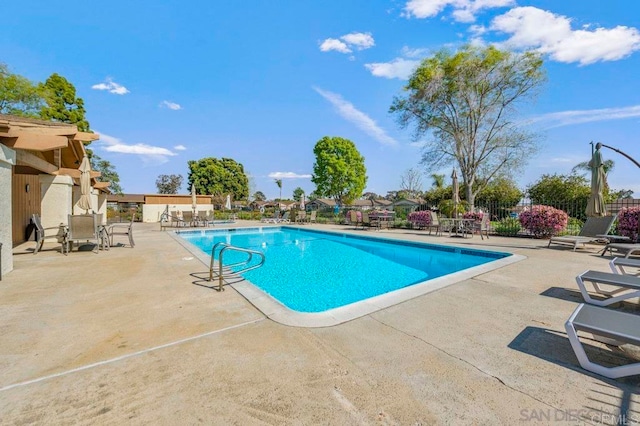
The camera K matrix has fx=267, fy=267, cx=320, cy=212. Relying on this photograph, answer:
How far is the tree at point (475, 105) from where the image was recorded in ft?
56.3

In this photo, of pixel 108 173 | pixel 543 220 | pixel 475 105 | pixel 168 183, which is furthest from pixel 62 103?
pixel 168 183

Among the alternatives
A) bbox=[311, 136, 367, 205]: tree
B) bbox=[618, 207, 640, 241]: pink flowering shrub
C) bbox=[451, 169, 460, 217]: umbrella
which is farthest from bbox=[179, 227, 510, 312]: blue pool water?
bbox=[311, 136, 367, 205]: tree

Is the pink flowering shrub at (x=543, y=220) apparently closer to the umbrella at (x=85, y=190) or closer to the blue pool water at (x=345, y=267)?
the blue pool water at (x=345, y=267)

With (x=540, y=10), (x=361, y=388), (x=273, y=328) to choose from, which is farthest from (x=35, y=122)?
(x=540, y=10)

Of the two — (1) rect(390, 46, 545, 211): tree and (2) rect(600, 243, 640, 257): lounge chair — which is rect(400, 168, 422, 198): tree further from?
(2) rect(600, 243, 640, 257): lounge chair

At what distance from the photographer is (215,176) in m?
47.3

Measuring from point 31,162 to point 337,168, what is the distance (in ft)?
102

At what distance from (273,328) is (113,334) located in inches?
59.3

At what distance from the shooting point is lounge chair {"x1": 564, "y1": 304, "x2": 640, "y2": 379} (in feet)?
5.87

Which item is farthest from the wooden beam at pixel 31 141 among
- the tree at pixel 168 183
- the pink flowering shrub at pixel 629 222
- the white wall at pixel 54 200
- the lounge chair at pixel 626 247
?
the tree at pixel 168 183

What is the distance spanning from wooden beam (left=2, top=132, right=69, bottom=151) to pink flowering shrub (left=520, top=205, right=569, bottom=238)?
14648mm

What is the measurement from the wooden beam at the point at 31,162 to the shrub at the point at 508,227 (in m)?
16.4

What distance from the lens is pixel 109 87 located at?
794 inches

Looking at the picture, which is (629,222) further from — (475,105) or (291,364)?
(475,105)
